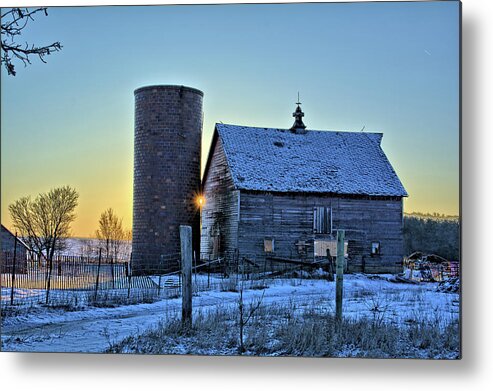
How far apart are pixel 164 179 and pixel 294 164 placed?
3.17 m

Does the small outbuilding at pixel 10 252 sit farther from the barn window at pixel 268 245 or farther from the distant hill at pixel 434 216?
the distant hill at pixel 434 216

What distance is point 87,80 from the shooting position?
32.9 feet

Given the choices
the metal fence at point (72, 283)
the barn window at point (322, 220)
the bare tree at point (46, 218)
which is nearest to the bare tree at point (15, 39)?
the bare tree at point (46, 218)

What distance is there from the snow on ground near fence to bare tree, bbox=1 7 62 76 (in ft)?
10.8

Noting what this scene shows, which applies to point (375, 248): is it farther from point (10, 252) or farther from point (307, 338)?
point (10, 252)

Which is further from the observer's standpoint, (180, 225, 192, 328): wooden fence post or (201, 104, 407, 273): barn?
(201, 104, 407, 273): barn

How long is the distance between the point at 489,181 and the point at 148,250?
9787 millimetres

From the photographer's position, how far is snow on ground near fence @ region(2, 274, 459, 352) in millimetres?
8773

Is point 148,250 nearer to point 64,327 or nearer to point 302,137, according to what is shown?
point 302,137

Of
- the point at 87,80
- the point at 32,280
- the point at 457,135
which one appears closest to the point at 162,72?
the point at 87,80

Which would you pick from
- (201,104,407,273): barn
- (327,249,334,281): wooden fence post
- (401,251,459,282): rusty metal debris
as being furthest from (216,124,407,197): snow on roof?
(401,251,459,282): rusty metal debris

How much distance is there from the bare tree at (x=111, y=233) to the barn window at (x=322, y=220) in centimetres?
402

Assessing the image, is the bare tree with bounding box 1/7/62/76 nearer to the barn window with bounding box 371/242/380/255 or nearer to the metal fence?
the metal fence

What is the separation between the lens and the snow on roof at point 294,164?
1533cm
